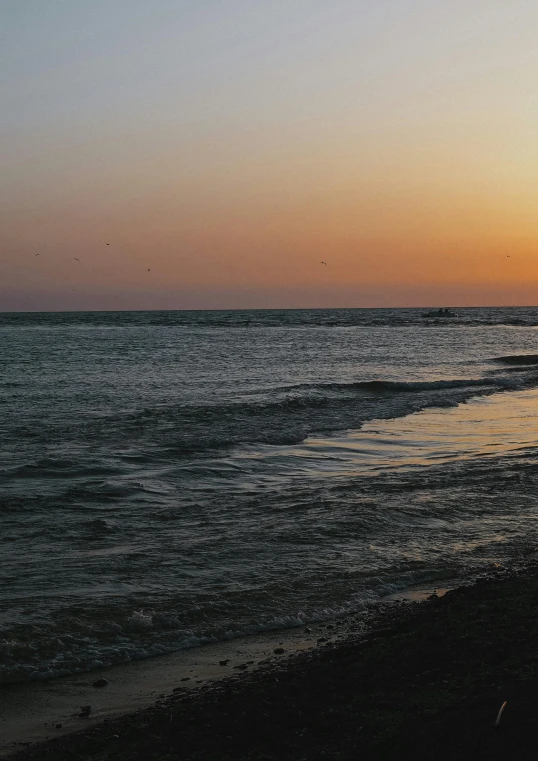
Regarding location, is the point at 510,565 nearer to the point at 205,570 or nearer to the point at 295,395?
the point at 205,570

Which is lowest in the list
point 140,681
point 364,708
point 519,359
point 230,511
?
point 140,681

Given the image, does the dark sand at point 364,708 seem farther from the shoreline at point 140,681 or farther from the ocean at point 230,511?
the ocean at point 230,511

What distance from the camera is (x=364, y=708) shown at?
4.20 m

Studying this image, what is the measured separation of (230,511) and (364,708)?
17.8 feet

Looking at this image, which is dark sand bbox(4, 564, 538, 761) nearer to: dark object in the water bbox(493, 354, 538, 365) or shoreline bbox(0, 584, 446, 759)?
shoreline bbox(0, 584, 446, 759)

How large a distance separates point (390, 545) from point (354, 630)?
2.36 m

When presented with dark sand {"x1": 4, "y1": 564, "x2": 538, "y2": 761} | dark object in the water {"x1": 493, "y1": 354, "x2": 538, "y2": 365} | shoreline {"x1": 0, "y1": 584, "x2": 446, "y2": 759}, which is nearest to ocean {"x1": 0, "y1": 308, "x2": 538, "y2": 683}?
shoreline {"x1": 0, "y1": 584, "x2": 446, "y2": 759}

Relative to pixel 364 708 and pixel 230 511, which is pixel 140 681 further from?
pixel 230 511

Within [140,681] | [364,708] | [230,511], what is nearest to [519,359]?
[230,511]

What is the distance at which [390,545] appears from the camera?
8.00 metres

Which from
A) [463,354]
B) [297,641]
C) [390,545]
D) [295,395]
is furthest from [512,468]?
[463,354]

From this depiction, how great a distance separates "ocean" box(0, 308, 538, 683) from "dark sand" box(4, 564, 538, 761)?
104 cm

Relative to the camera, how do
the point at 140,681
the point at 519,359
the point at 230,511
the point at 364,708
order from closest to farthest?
the point at 364,708, the point at 140,681, the point at 230,511, the point at 519,359

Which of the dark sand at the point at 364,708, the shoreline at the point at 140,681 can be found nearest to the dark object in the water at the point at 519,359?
the shoreline at the point at 140,681
